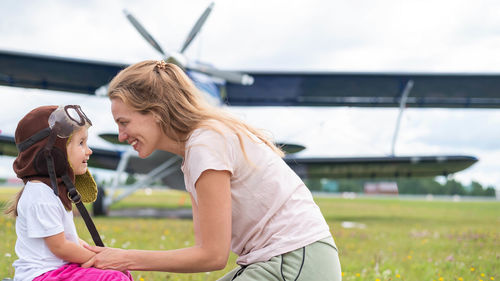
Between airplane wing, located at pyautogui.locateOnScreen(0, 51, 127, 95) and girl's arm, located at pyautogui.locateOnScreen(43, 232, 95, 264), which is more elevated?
airplane wing, located at pyautogui.locateOnScreen(0, 51, 127, 95)

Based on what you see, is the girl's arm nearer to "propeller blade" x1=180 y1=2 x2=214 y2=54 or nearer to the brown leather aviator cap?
the brown leather aviator cap

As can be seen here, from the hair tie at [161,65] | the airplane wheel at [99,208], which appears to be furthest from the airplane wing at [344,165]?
the hair tie at [161,65]

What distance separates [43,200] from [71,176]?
16 cm

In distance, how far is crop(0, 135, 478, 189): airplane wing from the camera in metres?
11.9

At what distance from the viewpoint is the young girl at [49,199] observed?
159 cm

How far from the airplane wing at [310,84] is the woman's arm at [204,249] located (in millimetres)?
10501

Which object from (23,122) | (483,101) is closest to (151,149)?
(23,122)

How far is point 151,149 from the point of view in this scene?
164 centimetres

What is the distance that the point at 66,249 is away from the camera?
1597mm

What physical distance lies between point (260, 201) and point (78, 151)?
75 cm

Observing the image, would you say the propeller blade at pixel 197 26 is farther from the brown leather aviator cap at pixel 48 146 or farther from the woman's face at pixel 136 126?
the woman's face at pixel 136 126

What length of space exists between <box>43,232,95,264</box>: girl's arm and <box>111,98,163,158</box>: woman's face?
16.6 inches

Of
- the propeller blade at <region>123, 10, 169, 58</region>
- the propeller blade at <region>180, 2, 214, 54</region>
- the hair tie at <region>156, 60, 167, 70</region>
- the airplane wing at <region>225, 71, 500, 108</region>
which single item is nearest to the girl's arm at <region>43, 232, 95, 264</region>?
the hair tie at <region>156, 60, 167, 70</region>

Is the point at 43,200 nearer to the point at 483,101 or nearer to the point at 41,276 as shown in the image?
the point at 41,276
